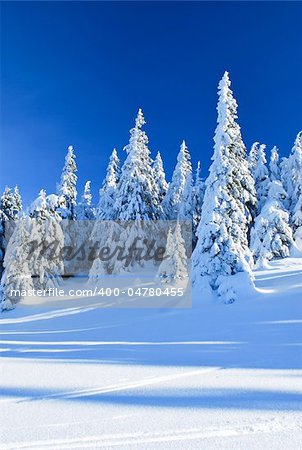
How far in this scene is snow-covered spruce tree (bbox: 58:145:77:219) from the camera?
38.3m

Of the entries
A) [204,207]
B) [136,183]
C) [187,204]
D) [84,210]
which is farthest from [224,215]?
[84,210]

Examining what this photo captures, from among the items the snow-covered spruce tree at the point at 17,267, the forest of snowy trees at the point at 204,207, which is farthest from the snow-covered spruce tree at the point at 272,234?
the snow-covered spruce tree at the point at 17,267

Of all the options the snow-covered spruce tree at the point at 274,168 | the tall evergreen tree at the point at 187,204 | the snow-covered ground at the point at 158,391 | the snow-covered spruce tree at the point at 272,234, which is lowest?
the snow-covered ground at the point at 158,391

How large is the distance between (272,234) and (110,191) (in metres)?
19.0

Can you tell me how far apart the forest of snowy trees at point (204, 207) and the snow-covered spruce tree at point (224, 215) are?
6 centimetres

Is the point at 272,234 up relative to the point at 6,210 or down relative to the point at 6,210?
down

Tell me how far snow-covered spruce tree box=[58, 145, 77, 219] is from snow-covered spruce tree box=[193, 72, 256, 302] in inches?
854

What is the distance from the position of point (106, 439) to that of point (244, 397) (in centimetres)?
221

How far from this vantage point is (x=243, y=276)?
1883 cm

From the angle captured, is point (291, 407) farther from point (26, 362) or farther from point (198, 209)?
point (198, 209)

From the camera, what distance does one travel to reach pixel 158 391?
16.7ft

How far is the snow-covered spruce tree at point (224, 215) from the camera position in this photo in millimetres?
19547

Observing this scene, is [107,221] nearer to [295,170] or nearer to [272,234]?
[272,234]

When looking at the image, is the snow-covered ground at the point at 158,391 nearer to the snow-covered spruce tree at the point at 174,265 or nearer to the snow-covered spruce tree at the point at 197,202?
the snow-covered spruce tree at the point at 174,265
